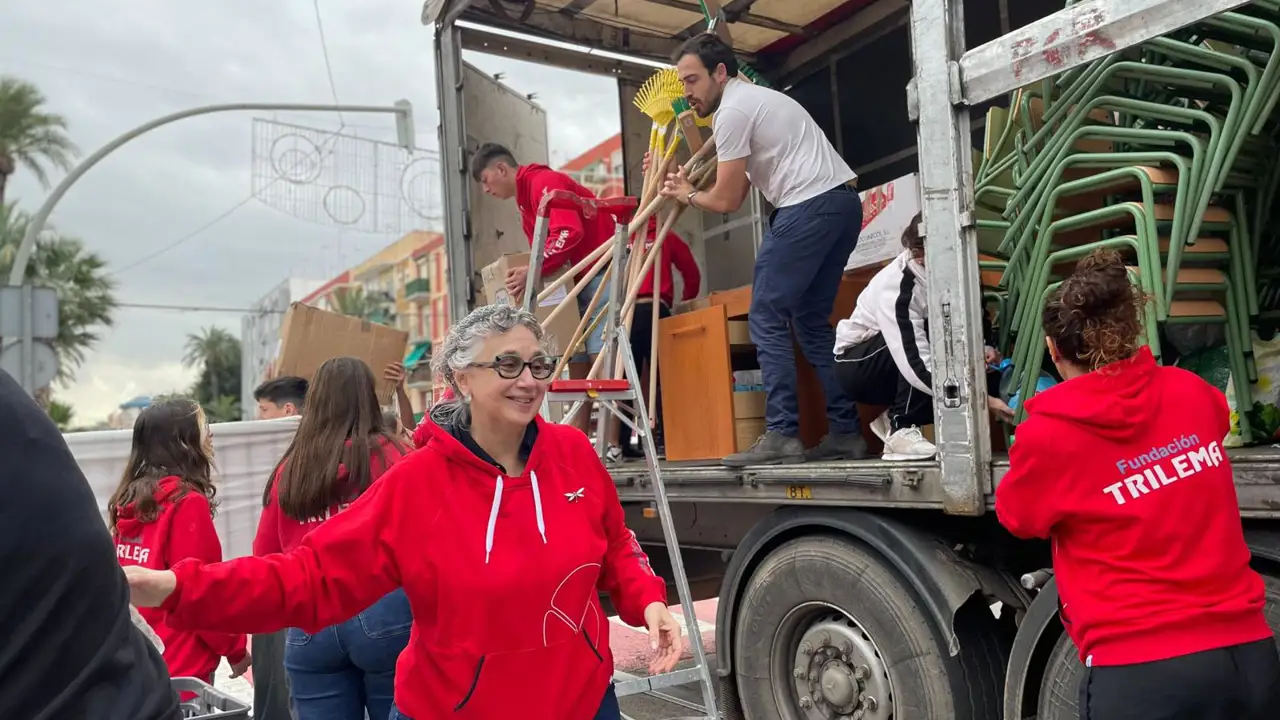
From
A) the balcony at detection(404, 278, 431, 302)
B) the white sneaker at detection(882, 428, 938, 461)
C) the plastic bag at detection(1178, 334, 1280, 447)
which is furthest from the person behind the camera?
the balcony at detection(404, 278, 431, 302)

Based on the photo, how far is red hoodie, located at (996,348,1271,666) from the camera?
208 centimetres

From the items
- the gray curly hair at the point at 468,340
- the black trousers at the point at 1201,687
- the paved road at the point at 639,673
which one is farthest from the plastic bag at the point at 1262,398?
the gray curly hair at the point at 468,340

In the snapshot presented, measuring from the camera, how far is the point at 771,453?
3910mm

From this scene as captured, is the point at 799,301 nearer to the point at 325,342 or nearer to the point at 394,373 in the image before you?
the point at 394,373

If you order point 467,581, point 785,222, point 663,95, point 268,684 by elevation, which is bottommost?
point 268,684

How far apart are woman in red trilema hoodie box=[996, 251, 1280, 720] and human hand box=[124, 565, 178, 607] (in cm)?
171

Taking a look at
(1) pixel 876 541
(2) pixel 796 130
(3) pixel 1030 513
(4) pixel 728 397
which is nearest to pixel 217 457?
(4) pixel 728 397

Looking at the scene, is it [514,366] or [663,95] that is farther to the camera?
[663,95]

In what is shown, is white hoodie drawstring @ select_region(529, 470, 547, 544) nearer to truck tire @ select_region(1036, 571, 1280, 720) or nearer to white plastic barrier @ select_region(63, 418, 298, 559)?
truck tire @ select_region(1036, 571, 1280, 720)

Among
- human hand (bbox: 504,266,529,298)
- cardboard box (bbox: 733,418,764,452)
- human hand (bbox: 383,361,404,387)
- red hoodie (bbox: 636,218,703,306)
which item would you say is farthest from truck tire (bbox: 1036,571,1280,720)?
human hand (bbox: 383,361,404,387)

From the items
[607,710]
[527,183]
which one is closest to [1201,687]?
[607,710]

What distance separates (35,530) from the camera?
131cm

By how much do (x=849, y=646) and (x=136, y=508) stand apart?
244 cm

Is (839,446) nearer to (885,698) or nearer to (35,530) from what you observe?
(885,698)
